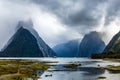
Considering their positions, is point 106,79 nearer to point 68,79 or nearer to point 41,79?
point 68,79

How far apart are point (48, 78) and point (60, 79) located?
665 cm

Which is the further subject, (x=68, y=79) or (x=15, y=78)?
(x=68, y=79)

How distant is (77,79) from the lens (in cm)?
8812

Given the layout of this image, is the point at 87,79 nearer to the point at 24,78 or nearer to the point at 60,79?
the point at 60,79

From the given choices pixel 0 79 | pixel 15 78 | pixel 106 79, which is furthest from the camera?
pixel 106 79

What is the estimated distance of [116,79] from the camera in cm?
8831

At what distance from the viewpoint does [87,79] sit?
88875 millimetres

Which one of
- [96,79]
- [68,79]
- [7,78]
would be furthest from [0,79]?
[96,79]

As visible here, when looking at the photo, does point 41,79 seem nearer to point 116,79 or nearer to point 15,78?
point 15,78

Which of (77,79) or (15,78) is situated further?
(77,79)

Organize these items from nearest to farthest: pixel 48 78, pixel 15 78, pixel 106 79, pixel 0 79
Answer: pixel 0 79
pixel 15 78
pixel 106 79
pixel 48 78

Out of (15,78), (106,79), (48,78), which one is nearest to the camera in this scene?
(15,78)

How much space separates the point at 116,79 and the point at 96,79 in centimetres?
649

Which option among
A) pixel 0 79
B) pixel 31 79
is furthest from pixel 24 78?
pixel 0 79
